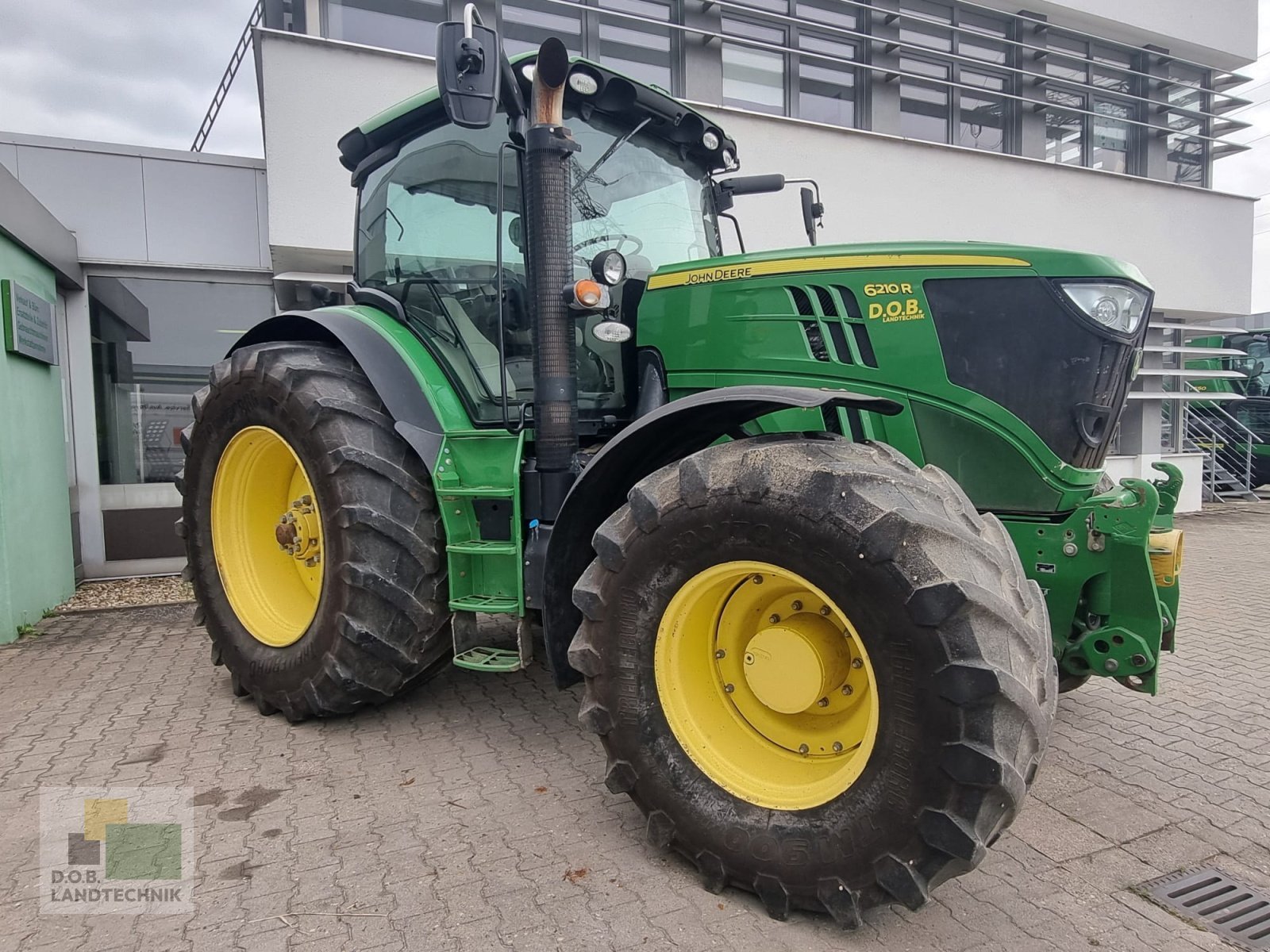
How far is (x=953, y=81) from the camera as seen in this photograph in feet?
31.4

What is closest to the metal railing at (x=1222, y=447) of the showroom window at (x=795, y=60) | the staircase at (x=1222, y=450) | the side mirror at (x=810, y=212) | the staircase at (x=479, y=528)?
the staircase at (x=1222, y=450)

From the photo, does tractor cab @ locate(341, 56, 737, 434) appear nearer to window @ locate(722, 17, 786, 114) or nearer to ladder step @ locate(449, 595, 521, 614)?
ladder step @ locate(449, 595, 521, 614)

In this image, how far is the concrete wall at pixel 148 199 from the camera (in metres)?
6.25

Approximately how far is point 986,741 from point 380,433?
249 centimetres

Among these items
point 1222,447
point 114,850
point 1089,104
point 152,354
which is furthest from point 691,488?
point 1222,447

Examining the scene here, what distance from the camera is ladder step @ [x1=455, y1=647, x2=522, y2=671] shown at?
9.87 feet

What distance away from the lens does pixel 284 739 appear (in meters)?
3.36

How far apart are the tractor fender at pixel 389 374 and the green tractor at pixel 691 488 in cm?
2

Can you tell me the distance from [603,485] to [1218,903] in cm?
210

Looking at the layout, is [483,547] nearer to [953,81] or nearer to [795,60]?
[795,60]

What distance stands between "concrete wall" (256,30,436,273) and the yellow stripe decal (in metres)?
4.06

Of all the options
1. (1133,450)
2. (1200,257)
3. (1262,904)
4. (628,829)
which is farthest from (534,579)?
(1200,257)

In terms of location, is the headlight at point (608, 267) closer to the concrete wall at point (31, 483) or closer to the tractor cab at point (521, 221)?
the tractor cab at point (521, 221)

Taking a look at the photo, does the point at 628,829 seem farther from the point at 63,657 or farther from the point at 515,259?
the point at 63,657
